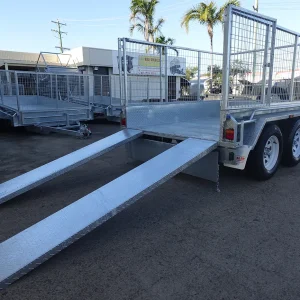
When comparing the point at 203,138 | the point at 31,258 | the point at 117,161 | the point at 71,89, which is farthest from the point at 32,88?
the point at 31,258

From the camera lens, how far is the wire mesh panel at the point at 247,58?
358 cm

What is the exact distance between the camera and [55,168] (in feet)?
13.6

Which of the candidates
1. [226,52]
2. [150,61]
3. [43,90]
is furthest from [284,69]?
[43,90]

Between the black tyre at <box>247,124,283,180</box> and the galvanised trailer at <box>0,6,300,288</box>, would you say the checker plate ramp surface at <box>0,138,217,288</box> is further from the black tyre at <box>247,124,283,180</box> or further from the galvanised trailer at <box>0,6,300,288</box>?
the black tyre at <box>247,124,283,180</box>

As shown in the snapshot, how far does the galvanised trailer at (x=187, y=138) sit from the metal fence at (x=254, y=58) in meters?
0.01

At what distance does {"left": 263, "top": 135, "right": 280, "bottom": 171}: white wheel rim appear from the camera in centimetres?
460

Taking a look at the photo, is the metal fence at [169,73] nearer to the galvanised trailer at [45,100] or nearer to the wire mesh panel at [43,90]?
the galvanised trailer at [45,100]

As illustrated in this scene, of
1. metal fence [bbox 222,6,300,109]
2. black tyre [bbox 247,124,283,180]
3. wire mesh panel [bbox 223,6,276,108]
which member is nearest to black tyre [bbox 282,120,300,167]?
black tyre [bbox 247,124,283,180]

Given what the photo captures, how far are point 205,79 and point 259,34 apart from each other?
2795mm

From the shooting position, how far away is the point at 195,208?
3684 millimetres

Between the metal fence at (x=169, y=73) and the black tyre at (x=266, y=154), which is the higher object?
the metal fence at (x=169, y=73)

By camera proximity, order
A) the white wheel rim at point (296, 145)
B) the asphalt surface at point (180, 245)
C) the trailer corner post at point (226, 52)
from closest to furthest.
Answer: the asphalt surface at point (180, 245) < the trailer corner post at point (226, 52) < the white wheel rim at point (296, 145)

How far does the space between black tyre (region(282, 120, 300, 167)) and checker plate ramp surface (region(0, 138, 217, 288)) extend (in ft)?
7.04

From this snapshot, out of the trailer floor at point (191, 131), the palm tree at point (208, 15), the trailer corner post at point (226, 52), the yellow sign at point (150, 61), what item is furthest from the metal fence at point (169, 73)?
the palm tree at point (208, 15)
